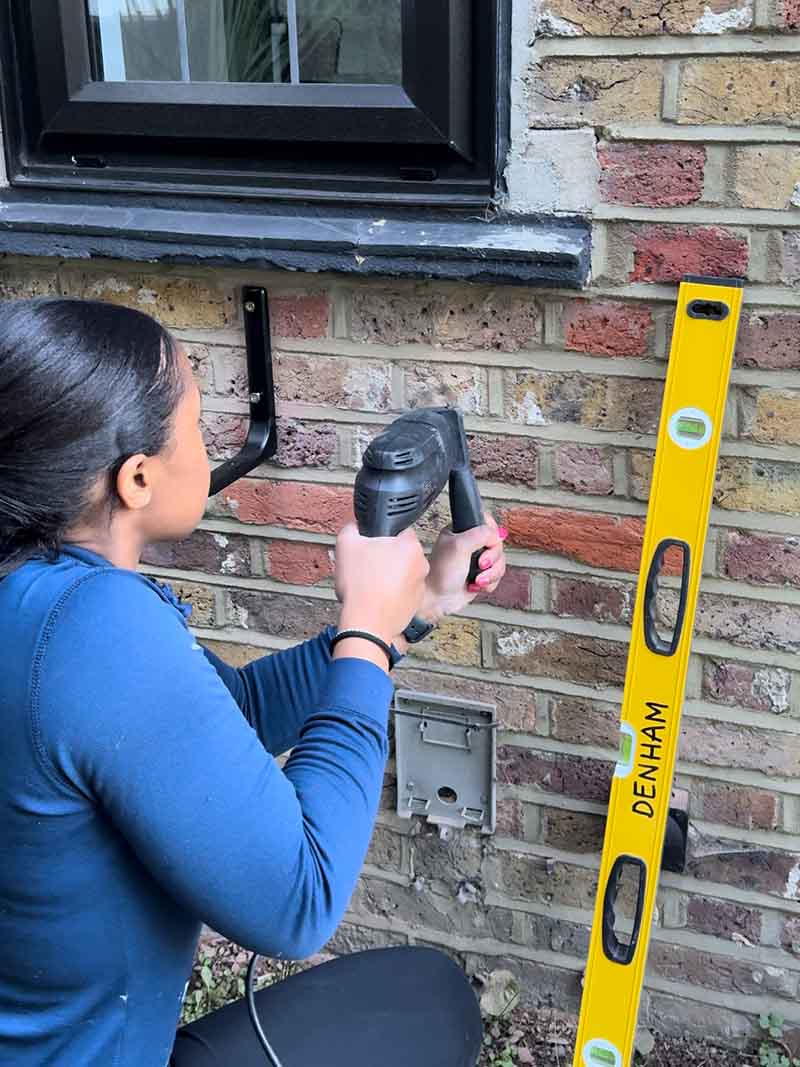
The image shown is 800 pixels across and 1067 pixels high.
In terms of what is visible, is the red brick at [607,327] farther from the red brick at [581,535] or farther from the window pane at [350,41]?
the window pane at [350,41]

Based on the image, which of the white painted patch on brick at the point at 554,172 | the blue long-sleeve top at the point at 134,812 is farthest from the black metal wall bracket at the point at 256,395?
the blue long-sleeve top at the point at 134,812

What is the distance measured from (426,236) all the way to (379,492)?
58 centimetres

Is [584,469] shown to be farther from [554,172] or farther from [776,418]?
[554,172]

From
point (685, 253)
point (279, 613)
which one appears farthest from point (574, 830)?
point (685, 253)

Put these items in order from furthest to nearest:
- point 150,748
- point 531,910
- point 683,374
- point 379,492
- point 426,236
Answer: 1. point 531,910
2. point 426,236
3. point 683,374
4. point 379,492
5. point 150,748

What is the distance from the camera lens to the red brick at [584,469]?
6.12 feet

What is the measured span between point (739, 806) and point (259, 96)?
1406mm

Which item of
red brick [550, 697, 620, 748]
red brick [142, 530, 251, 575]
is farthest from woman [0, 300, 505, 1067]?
red brick [142, 530, 251, 575]

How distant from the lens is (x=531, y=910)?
216cm

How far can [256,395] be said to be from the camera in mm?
2037

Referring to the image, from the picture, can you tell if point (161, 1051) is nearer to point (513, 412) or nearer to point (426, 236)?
point (513, 412)

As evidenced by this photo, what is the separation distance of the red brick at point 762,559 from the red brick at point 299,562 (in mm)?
689

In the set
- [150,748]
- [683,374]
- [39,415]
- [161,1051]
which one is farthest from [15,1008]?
[683,374]

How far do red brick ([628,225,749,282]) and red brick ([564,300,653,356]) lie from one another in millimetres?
54
